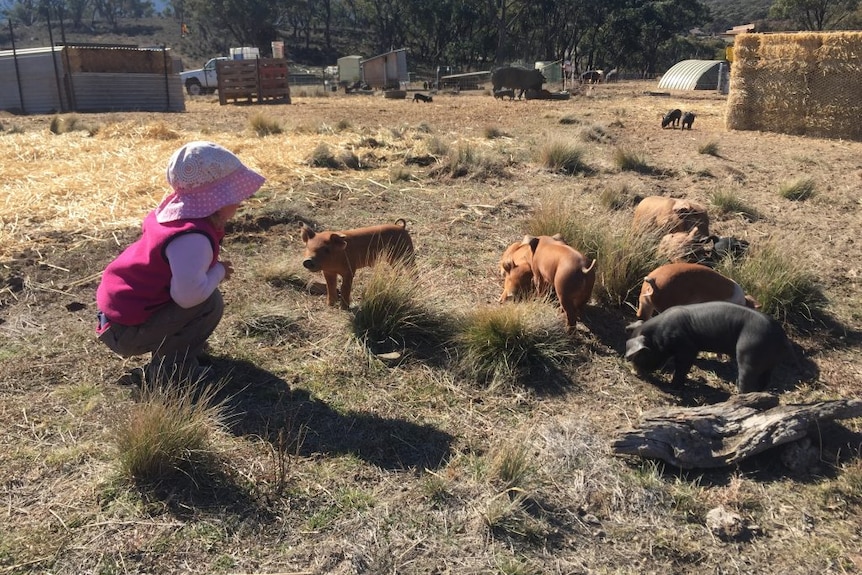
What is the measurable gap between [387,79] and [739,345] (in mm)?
39072

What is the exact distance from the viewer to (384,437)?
11.3 ft

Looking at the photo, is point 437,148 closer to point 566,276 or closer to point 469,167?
point 469,167

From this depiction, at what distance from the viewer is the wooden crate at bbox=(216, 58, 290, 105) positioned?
85.0 ft

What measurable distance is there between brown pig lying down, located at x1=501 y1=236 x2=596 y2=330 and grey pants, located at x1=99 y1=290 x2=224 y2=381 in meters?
2.25

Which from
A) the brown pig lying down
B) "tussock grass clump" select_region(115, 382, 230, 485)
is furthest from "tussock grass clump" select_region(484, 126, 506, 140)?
"tussock grass clump" select_region(115, 382, 230, 485)

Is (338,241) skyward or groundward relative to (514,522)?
skyward

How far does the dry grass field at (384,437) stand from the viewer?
2.69 m

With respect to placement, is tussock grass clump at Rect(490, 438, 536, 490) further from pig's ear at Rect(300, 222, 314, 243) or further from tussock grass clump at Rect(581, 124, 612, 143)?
tussock grass clump at Rect(581, 124, 612, 143)

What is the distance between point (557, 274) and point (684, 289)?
0.85 metres

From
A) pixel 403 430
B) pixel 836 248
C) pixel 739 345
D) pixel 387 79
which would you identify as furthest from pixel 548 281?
pixel 387 79

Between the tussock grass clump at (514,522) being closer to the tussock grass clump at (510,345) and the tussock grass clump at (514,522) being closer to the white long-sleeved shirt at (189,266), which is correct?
the tussock grass clump at (510,345)

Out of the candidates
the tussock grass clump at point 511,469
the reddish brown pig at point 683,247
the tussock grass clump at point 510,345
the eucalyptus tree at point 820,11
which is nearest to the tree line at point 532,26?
the eucalyptus tree at point 820,11

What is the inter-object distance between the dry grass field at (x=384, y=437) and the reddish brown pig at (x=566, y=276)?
26 centimetres

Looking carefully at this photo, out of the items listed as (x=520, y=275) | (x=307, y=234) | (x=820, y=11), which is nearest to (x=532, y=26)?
(x=820, y=11)
